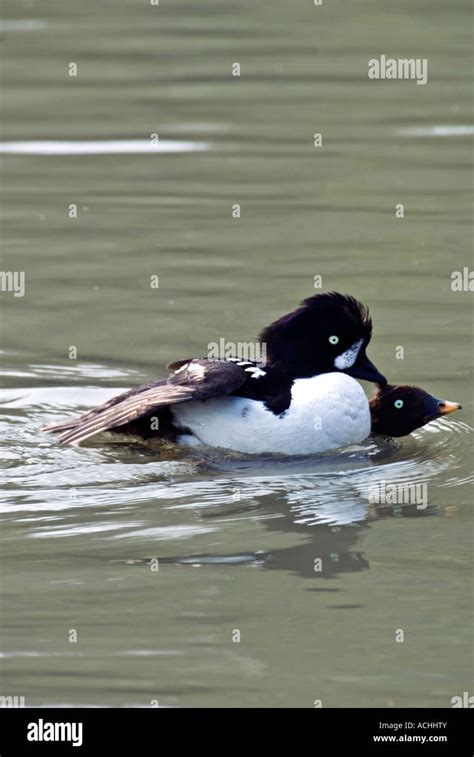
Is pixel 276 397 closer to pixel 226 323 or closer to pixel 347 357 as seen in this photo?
pixel 347 357

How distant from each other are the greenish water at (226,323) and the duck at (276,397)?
186 millimetres

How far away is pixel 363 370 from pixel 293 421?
815 millimetres

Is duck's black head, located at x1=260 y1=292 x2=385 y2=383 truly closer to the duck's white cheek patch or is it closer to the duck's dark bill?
the duck's white cheek patch

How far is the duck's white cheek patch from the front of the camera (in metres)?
10.1

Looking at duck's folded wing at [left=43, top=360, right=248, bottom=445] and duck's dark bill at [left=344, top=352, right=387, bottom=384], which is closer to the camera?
duck's folded wing at [left=43, top=360, right=248, bottom=445]

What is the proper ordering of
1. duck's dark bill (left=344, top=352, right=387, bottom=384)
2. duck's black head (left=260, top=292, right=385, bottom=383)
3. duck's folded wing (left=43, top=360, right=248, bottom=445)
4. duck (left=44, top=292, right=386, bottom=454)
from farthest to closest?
duck's dark bill (left=344, top=352, right=387, bottom=384) < duck's black head (left=260, top=292, right=385, bottom=383) < duck (left=44, top=292, right=386, bottom=454) < duck's folded wing (left=43, top=360, right=248, bottom=445)

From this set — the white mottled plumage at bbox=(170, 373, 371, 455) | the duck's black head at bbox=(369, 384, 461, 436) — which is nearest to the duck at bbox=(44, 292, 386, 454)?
the white mottled plumage at bbox=(170, 373, 371, 455)

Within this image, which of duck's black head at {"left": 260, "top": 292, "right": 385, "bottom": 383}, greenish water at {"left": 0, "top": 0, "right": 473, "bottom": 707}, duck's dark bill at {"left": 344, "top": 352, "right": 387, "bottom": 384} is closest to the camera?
greenish water at {"left": 0, "top": 0, "right": 473, "bottom": 707}

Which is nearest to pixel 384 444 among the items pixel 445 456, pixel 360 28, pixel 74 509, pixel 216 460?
pixel 445 456

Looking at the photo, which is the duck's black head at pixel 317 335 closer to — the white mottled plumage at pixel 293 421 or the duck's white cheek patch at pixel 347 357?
the duck's white cheek patch at pixel 347 357

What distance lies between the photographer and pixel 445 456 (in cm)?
1014

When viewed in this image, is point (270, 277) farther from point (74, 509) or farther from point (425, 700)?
point (425, 700)

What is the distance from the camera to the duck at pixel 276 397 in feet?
31.9

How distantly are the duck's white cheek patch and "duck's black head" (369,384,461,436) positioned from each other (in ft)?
1.34
